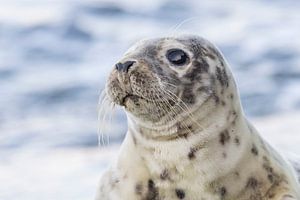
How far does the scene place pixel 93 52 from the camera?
46.6 feet

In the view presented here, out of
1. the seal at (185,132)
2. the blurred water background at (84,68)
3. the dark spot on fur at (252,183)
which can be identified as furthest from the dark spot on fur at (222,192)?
the blurred water background at (84,68)

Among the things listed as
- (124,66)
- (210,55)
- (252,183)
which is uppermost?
(124,66)

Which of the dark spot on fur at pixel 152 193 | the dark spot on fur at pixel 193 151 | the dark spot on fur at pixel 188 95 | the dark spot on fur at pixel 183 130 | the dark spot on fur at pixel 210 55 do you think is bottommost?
the dark spot on fur at pixel 152 193

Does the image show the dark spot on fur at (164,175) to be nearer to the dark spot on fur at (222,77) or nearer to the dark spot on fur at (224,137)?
the dark spot on fur at (224,137)

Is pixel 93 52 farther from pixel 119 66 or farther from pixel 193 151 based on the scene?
pixel 119 66

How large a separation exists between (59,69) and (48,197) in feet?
15.2

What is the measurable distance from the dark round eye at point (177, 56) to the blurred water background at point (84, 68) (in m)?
0.63

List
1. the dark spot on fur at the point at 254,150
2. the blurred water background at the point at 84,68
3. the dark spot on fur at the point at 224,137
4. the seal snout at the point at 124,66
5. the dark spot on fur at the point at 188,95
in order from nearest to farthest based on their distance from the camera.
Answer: the seal snout at the point at 124,66
the dark spot on fur at the point at 188,95
the dark spot on fur at the point at 224,137
the dark spot on fur at the point at 254,150
the blurred water background at the point at 84,68

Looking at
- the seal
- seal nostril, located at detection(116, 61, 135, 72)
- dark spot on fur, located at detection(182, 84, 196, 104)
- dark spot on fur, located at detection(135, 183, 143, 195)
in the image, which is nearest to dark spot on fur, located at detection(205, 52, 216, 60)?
the seal

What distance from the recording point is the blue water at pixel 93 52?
1134 cm

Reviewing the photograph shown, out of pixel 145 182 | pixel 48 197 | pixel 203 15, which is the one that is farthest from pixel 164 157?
pixel 203 15

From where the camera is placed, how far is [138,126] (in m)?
6.64

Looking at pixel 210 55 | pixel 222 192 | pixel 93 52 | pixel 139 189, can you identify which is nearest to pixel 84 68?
pixel 93 52

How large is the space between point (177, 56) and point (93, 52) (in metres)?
7.57
